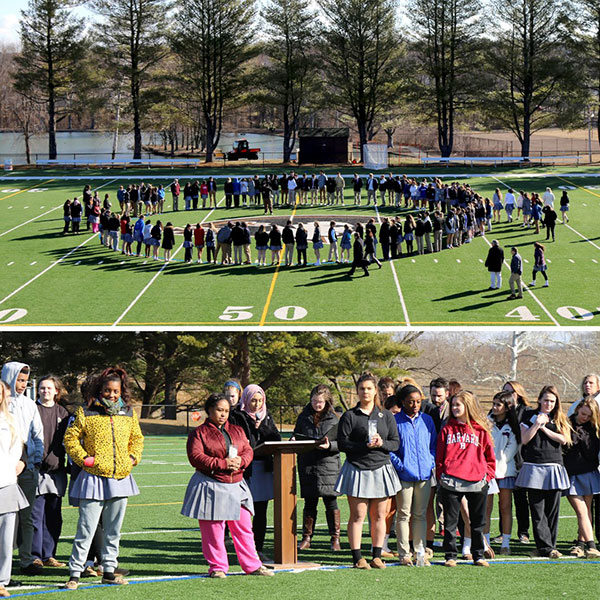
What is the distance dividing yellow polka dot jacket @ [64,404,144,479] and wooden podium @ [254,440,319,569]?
46.6 inches

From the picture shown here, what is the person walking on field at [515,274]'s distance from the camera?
26.2 m

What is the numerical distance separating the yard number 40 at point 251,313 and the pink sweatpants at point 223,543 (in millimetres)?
18235

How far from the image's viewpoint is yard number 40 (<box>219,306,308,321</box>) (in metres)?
26.5

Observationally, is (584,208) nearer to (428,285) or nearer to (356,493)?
(428,285)

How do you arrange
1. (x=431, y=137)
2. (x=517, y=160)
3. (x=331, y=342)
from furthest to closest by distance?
(x=431, y=137), (x=517, y=160), (x=331, y=342)

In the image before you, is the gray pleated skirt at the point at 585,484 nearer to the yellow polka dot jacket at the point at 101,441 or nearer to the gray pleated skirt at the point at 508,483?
the gray pleated skirt at the point at 508,483

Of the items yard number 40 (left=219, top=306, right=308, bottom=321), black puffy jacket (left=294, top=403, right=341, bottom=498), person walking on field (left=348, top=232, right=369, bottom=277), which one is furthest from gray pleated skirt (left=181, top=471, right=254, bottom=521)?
person walking on field (left=348, top=232, right=369, bottom=277)

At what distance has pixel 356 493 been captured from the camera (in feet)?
27.4

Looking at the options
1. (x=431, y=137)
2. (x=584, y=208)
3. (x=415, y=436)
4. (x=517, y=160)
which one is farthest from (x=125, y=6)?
(x=415, y=436)

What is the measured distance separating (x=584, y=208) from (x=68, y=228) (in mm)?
22624

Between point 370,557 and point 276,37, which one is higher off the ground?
point 276,37

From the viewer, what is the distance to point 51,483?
8484 millimetres

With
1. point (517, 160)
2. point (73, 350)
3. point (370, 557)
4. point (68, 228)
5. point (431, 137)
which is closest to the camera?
point (370, 557)

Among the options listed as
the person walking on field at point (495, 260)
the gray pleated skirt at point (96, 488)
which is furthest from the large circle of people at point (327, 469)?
the person walking on field at point (495, 260)
